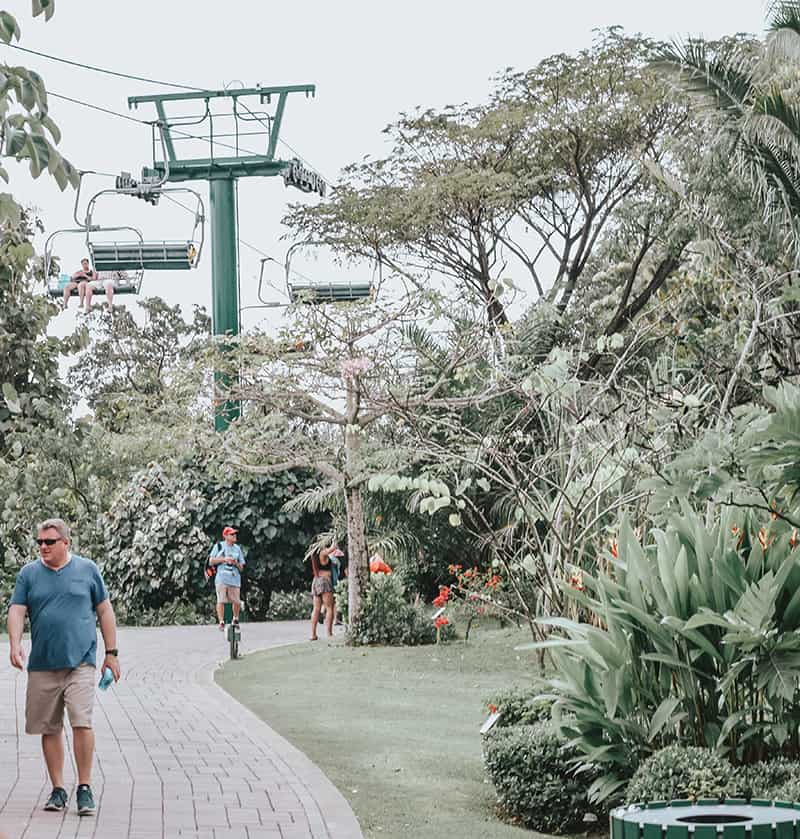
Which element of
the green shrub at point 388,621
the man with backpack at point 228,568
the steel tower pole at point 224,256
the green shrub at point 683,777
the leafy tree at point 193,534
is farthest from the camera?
the steel tower pole at point 224,256

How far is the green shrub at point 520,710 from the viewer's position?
10102mm

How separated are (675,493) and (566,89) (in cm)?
2364

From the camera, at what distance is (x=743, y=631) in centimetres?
791

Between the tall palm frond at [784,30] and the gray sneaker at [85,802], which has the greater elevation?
the tall palm frond at [784,30]

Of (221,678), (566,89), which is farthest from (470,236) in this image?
(221,678)

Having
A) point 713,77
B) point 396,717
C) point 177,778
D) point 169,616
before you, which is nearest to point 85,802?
point 177,778

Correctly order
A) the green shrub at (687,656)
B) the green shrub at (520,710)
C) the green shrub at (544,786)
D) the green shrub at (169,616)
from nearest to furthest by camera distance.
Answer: the green shrub at (687,656), the green shrub at (544,786), the green shrub at (520,710), the green shrub at (169,616)

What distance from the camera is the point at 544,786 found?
346 inches

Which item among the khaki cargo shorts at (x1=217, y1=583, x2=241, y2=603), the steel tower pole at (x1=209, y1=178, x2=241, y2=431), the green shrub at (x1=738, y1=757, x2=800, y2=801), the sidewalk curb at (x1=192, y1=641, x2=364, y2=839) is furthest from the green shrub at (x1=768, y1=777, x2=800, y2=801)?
the steel tower pole at (x1=209, y1=178, x2=241, y2=431)

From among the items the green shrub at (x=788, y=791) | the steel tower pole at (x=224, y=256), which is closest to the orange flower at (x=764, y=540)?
the green shrub at (x=788, y=791)

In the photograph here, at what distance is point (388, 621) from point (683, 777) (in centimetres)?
1292

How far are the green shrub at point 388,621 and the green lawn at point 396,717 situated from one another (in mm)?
469

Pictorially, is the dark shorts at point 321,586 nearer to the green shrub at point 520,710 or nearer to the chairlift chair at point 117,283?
the chairlift chair at point 117,283

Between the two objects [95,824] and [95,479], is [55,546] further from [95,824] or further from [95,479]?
[95,479]
